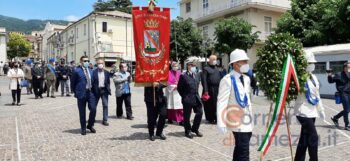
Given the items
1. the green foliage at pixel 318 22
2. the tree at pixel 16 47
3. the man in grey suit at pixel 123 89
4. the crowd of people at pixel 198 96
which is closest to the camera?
the crowd of people at pixel 198 96

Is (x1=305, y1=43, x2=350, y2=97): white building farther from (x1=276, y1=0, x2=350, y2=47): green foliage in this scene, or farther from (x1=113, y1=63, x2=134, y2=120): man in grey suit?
(x1=113, y1=63, x2=134, y2=120): man in grey suit

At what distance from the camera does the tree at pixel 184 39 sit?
35.7 m

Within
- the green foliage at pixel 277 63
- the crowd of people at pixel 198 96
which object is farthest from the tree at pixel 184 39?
the green foliage at pixel 277 63

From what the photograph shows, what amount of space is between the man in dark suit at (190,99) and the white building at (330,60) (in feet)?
41.2

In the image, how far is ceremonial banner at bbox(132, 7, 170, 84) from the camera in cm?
773

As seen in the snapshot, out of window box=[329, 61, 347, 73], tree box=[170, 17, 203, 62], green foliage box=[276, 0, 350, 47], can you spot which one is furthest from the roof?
tree box=[170, 17, 203, 62]

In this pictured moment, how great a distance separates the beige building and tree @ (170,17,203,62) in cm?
296

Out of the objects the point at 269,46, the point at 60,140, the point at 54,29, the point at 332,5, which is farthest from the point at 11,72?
the point at 54,29

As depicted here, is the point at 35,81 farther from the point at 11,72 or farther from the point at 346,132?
the point at 346,132

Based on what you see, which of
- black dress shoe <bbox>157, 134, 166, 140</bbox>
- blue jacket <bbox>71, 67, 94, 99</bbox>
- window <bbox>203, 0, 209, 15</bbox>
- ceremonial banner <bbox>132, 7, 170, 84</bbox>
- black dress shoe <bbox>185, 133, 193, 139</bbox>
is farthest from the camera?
window <bbox>203, 0, 209, 15</bbox>

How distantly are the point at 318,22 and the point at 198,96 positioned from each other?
2204 cm

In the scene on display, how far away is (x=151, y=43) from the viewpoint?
7844 mm

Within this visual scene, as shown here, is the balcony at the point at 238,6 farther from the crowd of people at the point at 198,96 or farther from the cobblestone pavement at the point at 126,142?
the cobblestone pavement at the point at 126,142

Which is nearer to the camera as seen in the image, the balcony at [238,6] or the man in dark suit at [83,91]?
the man in dark suit at [83,91]
